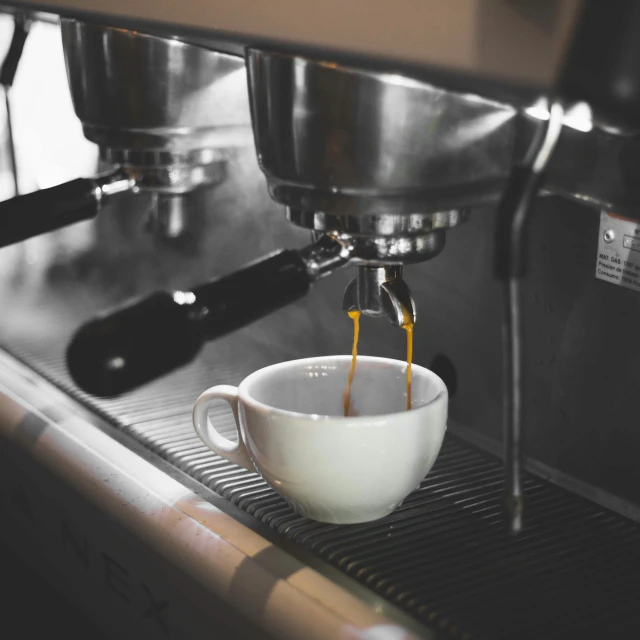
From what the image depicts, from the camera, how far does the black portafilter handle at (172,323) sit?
454 millimetres

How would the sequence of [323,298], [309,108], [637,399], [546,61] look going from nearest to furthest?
[546,61]
[309,108]
[637,399]
[323,298]

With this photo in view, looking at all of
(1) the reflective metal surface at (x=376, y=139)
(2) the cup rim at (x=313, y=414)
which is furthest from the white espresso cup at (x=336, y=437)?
(1) the reflective metal surface at (x=376, y=139)

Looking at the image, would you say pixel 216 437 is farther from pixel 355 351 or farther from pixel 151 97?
pixel 151 97

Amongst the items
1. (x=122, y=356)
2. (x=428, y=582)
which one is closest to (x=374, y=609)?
(x=428, y=582)

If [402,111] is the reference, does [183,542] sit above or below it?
below

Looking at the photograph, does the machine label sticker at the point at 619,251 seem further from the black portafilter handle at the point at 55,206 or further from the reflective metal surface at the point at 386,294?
the black portafilter handle at the point at 55,206

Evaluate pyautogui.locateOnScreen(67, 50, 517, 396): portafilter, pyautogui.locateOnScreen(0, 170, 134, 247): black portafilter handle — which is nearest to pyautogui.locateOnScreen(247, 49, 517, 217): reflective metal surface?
pyautogui.locateOnScreen(67, 50, 517, 396): portafilter

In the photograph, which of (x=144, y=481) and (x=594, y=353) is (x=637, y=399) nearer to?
(x=594, y=353)

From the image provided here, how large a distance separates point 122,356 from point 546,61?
245 mm

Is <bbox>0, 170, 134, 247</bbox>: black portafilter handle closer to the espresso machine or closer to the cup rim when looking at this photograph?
the espresso machine

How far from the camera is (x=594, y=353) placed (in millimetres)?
555

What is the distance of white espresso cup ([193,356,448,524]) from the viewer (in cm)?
47

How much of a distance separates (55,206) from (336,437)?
26 cm

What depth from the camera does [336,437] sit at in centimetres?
47
